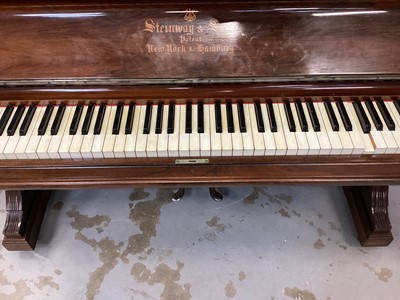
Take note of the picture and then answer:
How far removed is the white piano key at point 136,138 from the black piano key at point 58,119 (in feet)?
0.90

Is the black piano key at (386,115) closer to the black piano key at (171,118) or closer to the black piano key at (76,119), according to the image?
the black piano key at (171,118)

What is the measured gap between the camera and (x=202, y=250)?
184 centimetres

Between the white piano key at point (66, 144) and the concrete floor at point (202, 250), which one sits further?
the concrete floor at point (202, 250)

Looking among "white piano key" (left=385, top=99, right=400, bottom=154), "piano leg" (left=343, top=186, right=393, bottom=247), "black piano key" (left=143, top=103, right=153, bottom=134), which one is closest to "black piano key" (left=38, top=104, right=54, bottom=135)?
"black piano key" (left=143, top=103, right=153, bottom=134)

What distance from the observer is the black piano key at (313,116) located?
1.28 m

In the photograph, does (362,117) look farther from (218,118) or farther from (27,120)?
(27,120)

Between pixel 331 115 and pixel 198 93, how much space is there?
0.52 meters

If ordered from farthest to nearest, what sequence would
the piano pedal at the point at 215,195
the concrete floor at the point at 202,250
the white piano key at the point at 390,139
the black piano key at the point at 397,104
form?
the piano pedal at the point at 215,195 → the concrete floor at the point at 202,250 → the black piano key at the point at 397,104 → the white piano key at the point at 390,139

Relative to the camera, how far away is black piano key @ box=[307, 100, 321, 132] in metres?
1.28

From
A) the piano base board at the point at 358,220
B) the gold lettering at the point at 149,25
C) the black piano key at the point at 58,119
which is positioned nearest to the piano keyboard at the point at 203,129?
the black piano key at the point at 58,119

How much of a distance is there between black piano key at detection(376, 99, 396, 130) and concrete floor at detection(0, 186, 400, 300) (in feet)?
2.70

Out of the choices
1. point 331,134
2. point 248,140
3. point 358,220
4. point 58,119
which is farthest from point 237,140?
point 358,220

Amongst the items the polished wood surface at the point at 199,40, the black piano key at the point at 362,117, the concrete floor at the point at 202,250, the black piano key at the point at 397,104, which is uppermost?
the polished wood surface at the point at 199,40

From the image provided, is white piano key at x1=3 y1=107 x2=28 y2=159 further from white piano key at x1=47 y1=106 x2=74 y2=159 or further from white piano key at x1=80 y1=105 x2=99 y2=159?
white piano key at x1=80 y1=105 x2=99 y2=159
